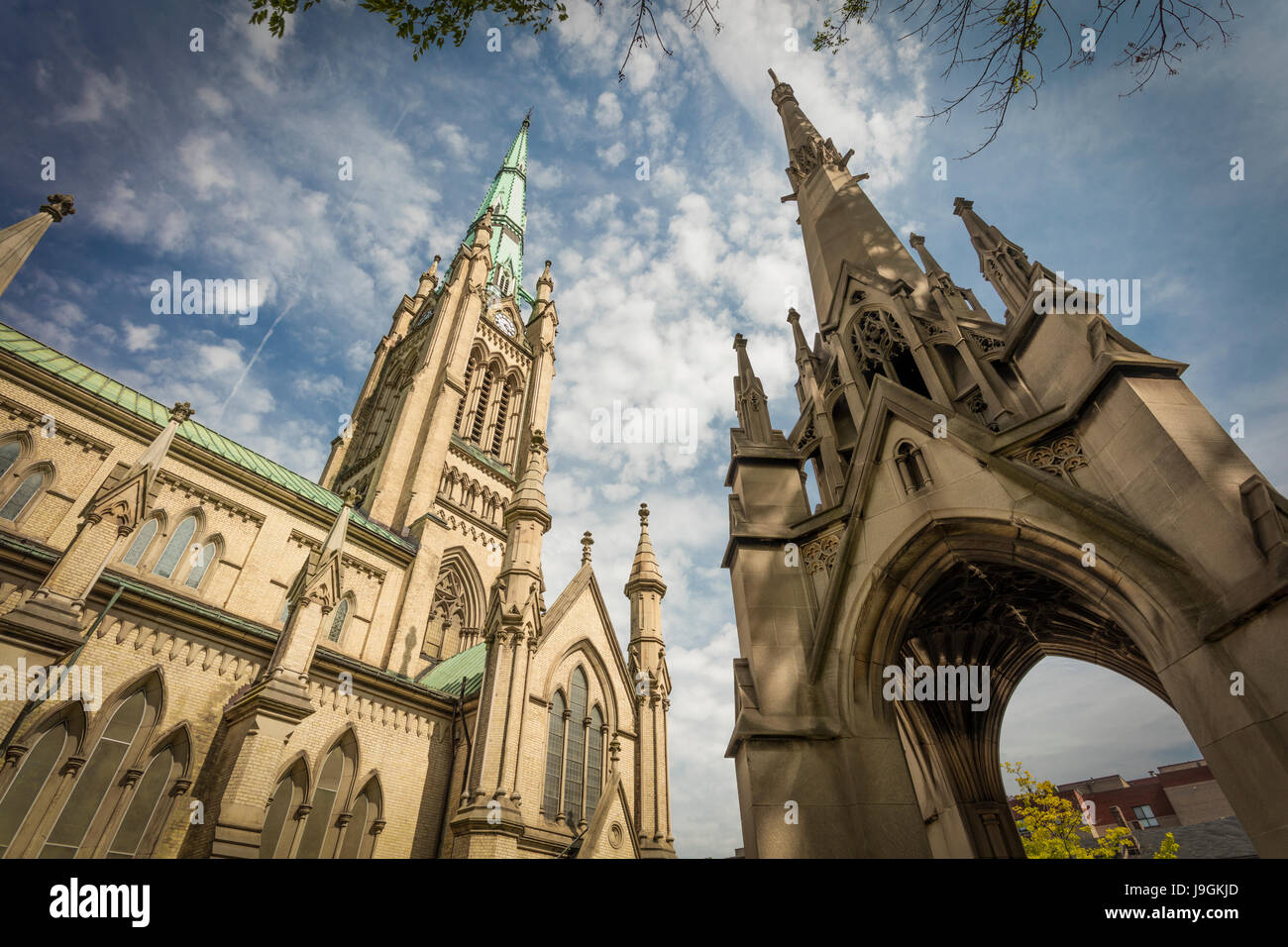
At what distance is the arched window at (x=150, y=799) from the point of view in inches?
461

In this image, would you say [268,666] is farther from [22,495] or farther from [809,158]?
[809,158]

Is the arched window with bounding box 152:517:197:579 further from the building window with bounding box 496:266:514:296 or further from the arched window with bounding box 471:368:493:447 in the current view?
the building window with bounding box 496:266:514:296

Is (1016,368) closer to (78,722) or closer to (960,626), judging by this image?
(960,626)

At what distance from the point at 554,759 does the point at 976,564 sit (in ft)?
47.3

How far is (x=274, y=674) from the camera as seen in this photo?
42.4ft

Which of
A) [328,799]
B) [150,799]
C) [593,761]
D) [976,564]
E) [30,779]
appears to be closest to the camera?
[976,564]

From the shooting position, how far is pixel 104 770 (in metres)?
11.9

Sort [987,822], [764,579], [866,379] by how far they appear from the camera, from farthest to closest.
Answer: [866,379], [987,822], [764,579]

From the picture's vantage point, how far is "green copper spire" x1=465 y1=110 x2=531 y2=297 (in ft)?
163

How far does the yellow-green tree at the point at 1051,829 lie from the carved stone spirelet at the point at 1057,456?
2409 cm

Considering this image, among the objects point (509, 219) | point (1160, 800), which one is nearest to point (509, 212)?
point (509, 219)

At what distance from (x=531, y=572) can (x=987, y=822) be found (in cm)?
1141
